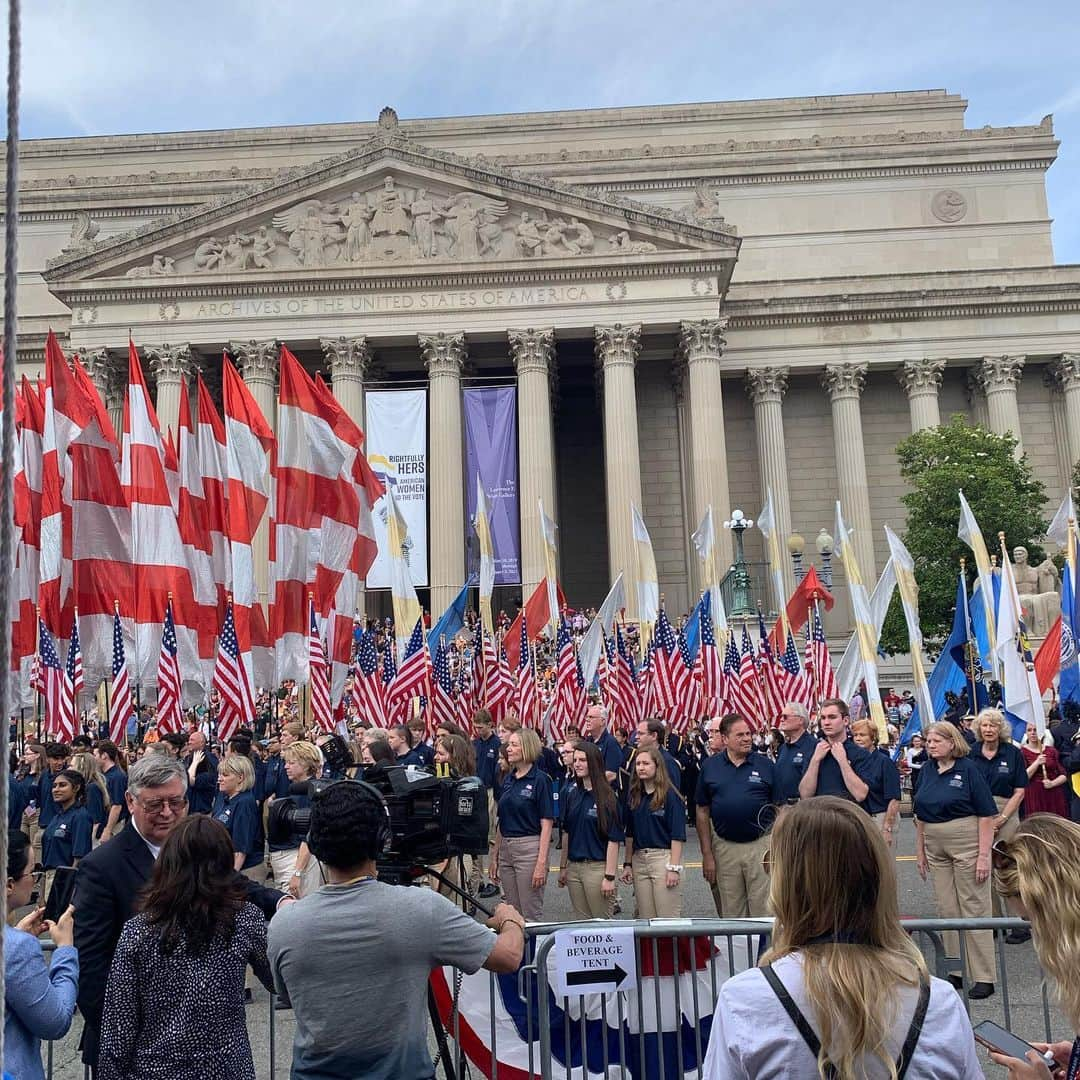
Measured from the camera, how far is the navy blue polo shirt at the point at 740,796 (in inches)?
360

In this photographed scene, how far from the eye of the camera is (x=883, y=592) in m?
20.5

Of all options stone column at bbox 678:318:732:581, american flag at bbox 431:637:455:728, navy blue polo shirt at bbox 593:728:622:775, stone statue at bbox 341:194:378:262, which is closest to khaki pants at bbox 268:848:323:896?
navy blue polo shirt at bbox 593:728:622:775

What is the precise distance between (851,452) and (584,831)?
32406 millimetres

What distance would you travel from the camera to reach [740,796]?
9156 mm

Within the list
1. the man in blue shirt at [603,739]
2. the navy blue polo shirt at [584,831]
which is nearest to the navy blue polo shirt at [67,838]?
the navy blue polo shirt at [584,831]

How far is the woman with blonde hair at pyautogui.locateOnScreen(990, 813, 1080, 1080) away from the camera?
293 centimetres

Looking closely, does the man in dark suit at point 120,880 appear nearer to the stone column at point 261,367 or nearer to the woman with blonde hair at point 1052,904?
the woman with blonde hair at point 1052,904

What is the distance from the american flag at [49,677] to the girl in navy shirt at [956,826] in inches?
424

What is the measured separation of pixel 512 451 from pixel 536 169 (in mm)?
19344

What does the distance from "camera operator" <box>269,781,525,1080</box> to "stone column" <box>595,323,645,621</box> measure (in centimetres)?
3071

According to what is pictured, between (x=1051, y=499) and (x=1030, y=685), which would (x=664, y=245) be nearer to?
(x=1051, y=499)

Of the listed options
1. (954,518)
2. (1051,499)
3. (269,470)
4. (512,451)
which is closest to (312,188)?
(512,451)

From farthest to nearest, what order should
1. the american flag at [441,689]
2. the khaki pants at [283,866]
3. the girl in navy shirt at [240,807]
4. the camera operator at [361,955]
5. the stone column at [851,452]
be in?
the stone column at [851,452]
the american flag at [441,689]
the girl in navy shirt at [240,807]
the khaki pants at [283,866]
the camera operator at [361,955]

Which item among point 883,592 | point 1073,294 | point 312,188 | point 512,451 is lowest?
point 883,592
